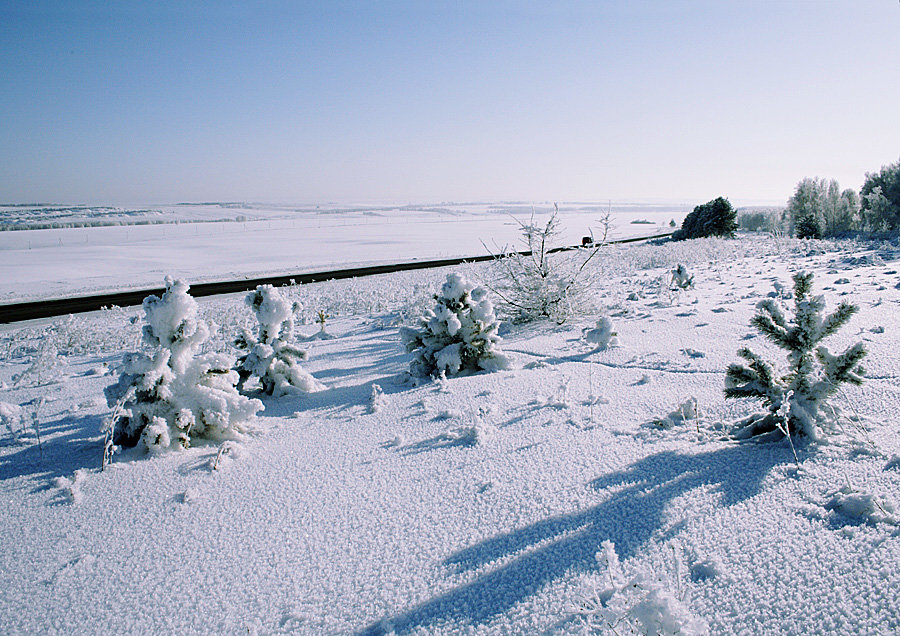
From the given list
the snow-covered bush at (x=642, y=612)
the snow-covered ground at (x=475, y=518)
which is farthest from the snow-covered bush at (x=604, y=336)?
the snow-covered bush at (x=642, y=612)

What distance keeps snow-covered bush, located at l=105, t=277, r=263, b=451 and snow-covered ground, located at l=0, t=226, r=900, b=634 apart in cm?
19

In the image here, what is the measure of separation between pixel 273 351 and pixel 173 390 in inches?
48.4

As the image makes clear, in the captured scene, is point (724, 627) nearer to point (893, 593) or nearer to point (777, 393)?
point (893, 593)

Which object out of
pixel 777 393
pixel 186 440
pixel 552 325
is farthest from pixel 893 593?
pixel 552 325

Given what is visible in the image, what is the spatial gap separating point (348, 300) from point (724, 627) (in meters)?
13.7

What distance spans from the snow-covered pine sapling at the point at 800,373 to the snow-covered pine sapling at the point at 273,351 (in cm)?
363

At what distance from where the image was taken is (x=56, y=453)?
3295 mm

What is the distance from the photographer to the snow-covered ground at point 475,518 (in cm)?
170

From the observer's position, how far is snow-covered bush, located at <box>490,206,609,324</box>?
24.1 ft

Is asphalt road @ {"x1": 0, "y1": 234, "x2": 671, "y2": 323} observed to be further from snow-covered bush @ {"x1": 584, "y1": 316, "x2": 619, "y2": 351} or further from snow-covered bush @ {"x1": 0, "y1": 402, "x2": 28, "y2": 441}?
snow-covered bush @ {"x1": 0, "y1": 402, "x2": 28, "y2": 441}

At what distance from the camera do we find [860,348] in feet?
8.16

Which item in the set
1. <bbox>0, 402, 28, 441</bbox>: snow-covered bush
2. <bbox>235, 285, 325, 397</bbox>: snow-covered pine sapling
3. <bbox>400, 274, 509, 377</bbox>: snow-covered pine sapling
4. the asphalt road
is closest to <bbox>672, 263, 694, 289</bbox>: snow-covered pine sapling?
the asphalt road

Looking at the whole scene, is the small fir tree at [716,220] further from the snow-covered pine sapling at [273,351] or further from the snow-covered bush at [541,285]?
the snow-covered pine sapling at [273,351]

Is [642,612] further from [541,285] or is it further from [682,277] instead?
[682,277]
